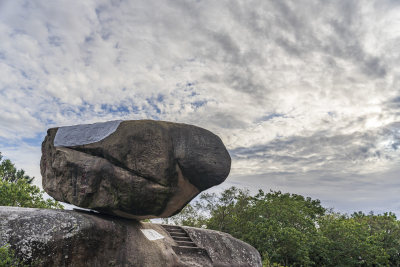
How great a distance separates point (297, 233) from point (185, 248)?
988cm

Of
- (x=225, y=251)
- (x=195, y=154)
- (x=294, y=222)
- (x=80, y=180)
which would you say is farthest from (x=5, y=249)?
(x=294, y=222)

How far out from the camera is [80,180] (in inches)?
346

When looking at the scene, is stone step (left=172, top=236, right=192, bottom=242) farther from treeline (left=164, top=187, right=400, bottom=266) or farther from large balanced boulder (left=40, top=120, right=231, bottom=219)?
treeline (left=164, top=187, right=400, bottom=266)

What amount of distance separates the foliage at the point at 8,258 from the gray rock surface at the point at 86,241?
0.41 ft

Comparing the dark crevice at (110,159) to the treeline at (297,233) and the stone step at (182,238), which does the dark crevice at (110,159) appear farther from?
the treeline at (297,233)

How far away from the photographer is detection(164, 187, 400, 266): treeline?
19.1m

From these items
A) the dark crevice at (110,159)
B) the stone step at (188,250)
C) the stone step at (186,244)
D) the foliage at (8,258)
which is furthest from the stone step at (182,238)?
the foliage at (8,258)

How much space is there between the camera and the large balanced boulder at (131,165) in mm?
8812

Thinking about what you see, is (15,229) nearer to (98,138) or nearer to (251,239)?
(98,138)

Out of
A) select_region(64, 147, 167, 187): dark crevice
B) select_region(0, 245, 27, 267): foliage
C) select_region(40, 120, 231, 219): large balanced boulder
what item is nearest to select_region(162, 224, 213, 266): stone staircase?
select_region(40, 120, 231, 219): large balanced boulder

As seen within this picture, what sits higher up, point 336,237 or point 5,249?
point 336,237

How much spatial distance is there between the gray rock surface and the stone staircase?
0.11ft

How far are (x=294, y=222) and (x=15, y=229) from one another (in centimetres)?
1786

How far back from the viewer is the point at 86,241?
8.37 m
